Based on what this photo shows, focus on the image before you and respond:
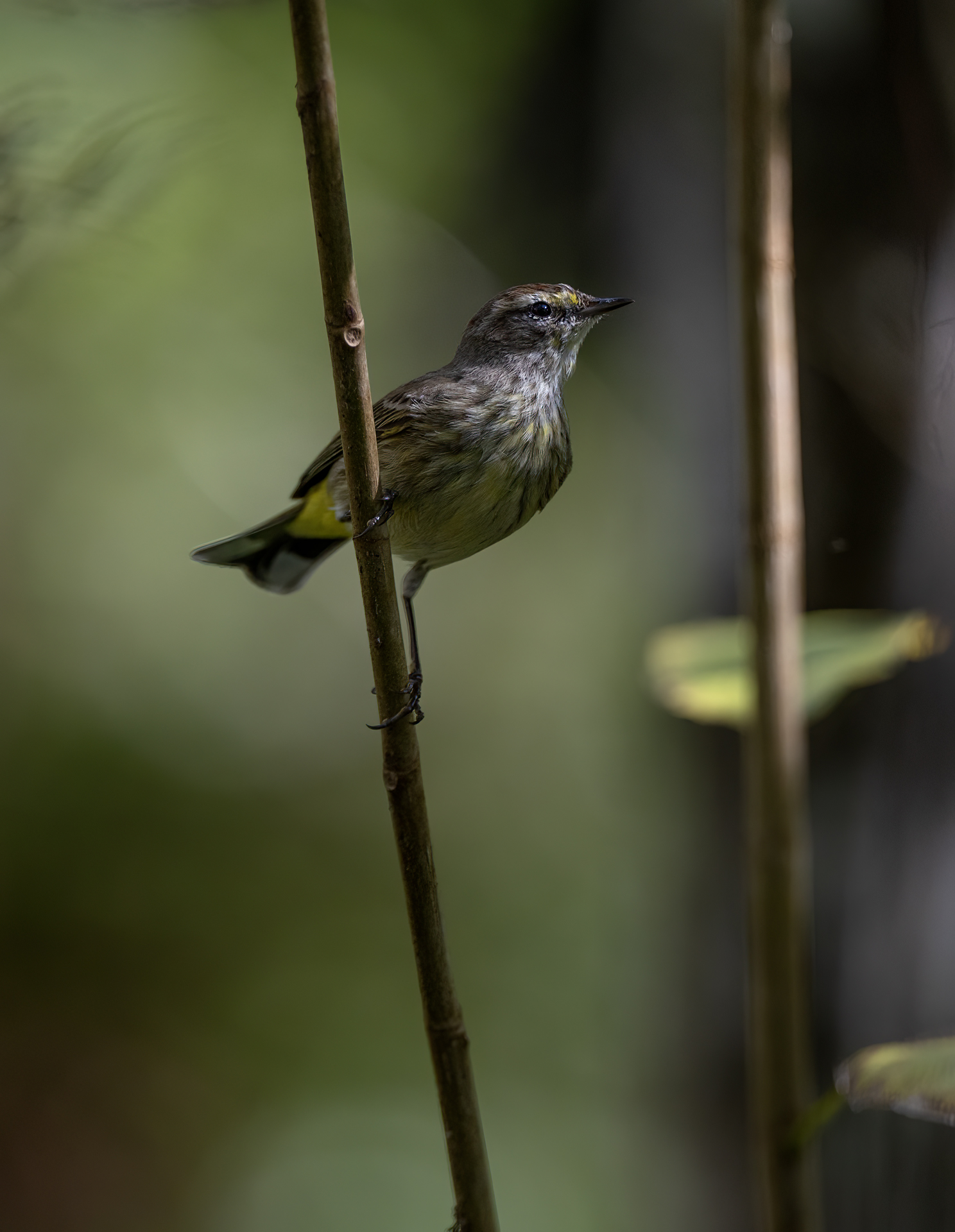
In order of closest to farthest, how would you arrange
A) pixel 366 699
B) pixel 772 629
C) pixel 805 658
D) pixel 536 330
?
pixel 772 629
pixel 805 658
pixel 536 330
pixel 366 699

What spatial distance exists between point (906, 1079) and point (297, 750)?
3.74 metres

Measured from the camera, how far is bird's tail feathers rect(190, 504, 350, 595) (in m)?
1.88

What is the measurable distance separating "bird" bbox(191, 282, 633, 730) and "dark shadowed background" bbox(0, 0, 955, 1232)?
1261mm

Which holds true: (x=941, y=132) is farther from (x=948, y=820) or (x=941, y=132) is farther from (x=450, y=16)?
(x=450, y=16)

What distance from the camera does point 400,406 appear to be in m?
1.58

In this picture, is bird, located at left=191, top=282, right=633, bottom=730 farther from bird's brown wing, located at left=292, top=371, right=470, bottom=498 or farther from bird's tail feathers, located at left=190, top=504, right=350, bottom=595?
bird's tail feathers, located at left=190, top=504, right=350, bottom=595

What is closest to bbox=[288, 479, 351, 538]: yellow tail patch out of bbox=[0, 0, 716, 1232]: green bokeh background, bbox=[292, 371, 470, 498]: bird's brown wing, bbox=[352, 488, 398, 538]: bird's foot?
bbox=[292, 371, 470, 498]: bird's brown wing

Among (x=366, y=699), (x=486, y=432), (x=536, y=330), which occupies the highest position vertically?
(x=536, y=330)

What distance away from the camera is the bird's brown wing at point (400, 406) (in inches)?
61.0

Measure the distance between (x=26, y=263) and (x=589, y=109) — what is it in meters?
2.23

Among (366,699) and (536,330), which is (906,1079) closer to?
(536,330)

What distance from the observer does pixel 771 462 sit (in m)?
1.21

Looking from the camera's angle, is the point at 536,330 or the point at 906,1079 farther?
the point at 536,330

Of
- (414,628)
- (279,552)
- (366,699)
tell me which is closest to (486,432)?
(414,628)
